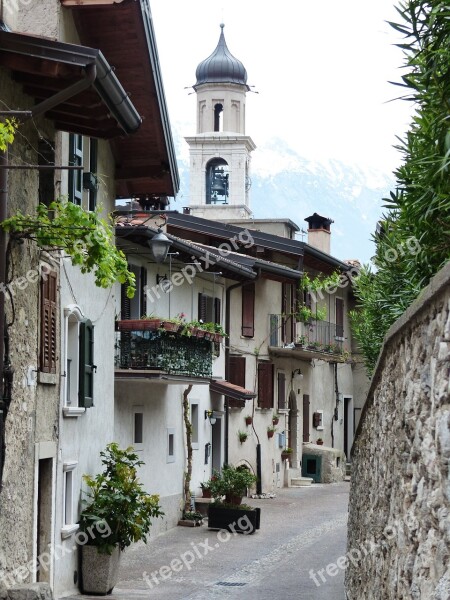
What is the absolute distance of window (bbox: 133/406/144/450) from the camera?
23.8 meters

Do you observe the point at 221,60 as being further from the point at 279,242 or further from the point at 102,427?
the point at 102,427

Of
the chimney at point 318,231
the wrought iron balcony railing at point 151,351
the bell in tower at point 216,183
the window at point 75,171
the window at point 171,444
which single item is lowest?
the window at point 171,444

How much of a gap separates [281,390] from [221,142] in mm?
29461

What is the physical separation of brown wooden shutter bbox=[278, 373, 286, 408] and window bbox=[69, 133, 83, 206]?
21.4 metres

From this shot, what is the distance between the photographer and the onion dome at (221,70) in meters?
65.9

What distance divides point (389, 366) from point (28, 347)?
14.3 ft

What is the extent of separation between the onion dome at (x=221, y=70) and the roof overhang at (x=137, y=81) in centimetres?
4548

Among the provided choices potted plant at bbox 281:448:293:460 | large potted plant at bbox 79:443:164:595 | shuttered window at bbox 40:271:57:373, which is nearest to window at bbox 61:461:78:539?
large potted plant at bbox 79:443:164:595

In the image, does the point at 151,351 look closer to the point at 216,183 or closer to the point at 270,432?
the point at 270,432

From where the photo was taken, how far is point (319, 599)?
16.7m

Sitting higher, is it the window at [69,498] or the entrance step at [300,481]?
the window at [69,498]

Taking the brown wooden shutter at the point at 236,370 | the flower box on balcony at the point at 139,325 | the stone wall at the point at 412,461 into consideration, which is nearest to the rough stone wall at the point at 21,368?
the stone wall at the point at 412,461

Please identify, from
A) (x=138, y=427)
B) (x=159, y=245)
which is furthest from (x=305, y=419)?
(x=159, y=245)

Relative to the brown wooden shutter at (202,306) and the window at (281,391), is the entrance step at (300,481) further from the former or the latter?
the brown wooden shutter at (202,306)
